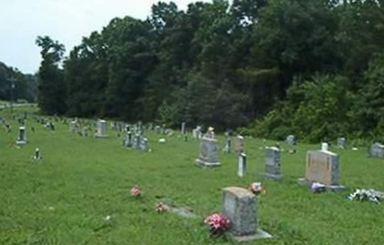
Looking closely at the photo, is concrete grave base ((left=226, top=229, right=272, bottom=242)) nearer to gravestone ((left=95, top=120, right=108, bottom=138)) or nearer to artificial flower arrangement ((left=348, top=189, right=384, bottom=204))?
artificial flower arrangement ((left=348, top=189, right=384, bottom=204))

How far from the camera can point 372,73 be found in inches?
1486

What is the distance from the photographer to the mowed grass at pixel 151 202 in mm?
9164

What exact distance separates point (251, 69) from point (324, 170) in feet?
119

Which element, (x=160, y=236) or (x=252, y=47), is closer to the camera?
(x=160, y=236)

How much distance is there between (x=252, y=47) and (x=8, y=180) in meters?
39.1

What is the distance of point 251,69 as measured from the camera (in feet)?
168

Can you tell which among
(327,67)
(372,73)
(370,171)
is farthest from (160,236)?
(327,67)

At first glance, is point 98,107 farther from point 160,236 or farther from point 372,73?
point 160,236

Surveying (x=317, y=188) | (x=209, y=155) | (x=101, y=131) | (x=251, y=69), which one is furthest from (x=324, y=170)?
(x=251, y=69)

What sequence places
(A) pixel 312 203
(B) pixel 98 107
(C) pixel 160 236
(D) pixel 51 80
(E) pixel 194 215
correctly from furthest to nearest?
(D) pixel 51 80, (B) pixel 98 107, (A) pixel 312 203, (E) pixel 194 215, (C) pixel 160 236

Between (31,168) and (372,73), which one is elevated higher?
(372,73)

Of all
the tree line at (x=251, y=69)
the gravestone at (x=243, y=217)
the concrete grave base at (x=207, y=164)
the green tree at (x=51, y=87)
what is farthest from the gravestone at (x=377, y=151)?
the green tree at (x=51, y=87)

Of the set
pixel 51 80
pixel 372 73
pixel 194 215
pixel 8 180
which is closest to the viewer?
pixel 194 215

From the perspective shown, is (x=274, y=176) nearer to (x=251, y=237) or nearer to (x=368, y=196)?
(x=368, y=196)
